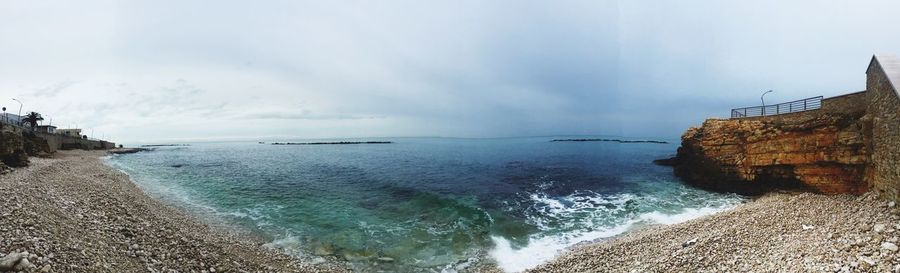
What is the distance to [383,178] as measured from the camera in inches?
1476

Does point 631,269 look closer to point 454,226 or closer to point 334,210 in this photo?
point 454,226

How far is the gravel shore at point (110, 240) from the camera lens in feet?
25.7

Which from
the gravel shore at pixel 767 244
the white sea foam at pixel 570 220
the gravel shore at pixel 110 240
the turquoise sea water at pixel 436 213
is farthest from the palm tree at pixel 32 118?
the gravel shore at pixel 767 244

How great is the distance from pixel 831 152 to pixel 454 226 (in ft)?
75.9

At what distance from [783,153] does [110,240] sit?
35931 millimetres

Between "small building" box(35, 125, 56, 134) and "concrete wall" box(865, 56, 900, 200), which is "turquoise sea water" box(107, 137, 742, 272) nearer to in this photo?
"concrete wall" box(865, 56, 900, 200)

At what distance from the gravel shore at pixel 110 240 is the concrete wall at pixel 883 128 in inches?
810

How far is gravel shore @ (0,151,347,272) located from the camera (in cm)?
784

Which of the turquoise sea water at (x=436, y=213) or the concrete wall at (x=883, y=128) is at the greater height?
the concrete wall at (x=883, y=128)

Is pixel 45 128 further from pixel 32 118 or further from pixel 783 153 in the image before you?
pixel 783 153

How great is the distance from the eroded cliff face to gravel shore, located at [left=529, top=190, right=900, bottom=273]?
14.6 ft

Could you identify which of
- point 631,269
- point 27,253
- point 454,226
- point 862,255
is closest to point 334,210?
point 454,226

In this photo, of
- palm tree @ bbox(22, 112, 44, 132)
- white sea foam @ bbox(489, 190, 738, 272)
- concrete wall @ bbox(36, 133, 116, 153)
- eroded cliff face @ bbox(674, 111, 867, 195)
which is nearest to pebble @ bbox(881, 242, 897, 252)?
white sea foam @ bbox(489, 190, 738, 272)

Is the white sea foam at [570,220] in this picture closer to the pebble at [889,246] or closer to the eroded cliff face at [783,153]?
the eroded cliff face at [783,153]
